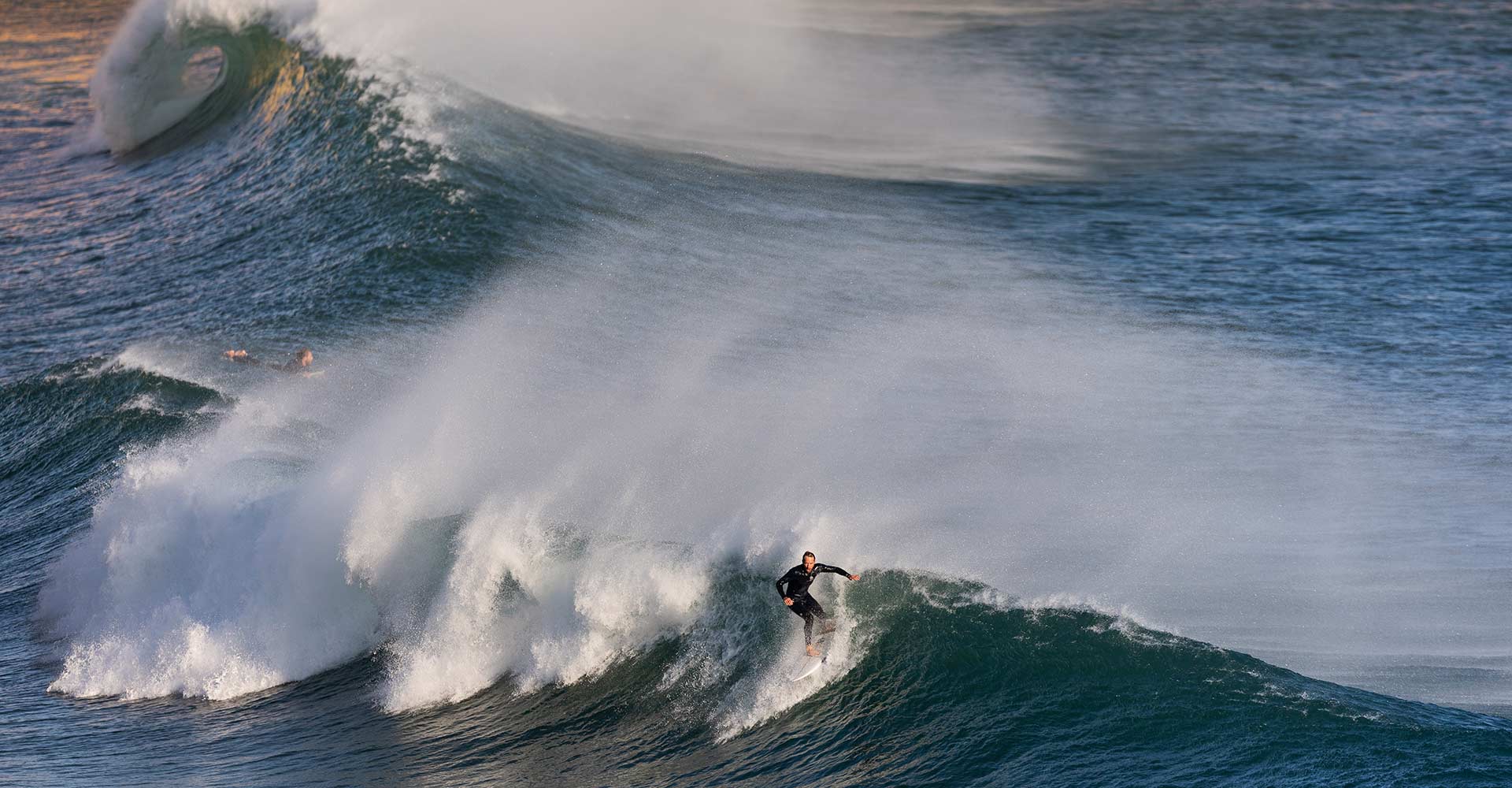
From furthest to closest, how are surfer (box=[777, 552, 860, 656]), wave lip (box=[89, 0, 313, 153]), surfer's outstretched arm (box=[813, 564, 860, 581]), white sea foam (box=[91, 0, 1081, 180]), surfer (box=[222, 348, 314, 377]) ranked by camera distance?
wave lip (box=[89, 0, 313, 153])
white sea foam (box=[91, 0, 1081, 180])
surfer (box=[222, 348, 314, 377])
surfer (box=[777, 552, 860, 656])
surfer's outstretched arm (box=[813, 564, 860, 581])

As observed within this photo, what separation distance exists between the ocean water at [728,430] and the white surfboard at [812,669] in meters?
0.07

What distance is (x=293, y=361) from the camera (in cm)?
1828

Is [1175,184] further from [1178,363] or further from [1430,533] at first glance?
[1430,533]

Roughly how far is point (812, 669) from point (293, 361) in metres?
9.81

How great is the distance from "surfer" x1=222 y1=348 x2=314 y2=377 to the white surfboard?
9253 mm

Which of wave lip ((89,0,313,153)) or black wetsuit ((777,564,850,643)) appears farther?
wave lip ((89,0,313,153))

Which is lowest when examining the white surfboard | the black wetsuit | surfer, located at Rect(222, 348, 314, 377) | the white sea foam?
the white surfboard

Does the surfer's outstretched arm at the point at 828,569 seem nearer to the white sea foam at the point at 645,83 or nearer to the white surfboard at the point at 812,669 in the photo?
the white surfboard at the point at 812,669

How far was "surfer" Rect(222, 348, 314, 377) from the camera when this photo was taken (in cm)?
1805

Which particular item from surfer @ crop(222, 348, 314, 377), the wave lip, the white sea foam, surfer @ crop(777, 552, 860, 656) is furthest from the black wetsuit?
the wave lip

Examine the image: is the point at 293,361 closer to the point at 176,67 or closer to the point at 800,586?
the point at 800,586

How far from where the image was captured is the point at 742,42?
129 feet

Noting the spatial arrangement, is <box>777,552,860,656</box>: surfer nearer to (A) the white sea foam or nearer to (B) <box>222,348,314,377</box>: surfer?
(B) <box>222,348,314,377</box>: surfer

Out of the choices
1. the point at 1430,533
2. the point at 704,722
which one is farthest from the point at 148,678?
the point at 1430,533
